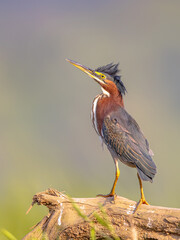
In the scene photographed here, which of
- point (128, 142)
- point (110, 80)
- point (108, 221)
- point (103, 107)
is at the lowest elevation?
point (108, 221)

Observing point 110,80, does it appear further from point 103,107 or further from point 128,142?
point 128,142

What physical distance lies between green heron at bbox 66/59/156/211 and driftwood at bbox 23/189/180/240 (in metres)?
0.15

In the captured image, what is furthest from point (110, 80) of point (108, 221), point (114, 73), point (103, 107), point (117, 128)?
point (108, 221)

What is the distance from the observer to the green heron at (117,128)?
293 cm

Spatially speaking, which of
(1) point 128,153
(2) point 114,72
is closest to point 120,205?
(1) point 128,153

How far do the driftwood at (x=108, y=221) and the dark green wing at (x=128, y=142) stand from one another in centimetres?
36

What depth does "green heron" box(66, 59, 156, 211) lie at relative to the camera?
2934 millimetres

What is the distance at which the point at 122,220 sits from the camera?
256 cm

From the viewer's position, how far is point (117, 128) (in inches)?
122

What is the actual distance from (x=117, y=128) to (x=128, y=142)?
15 centimetres

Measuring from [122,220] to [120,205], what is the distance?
0.38 feet

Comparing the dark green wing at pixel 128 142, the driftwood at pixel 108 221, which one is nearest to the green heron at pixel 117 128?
the dark green wing at pixel 128 142

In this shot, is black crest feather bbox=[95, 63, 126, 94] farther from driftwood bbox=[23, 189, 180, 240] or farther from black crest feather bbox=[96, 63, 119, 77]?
driftwood bbox=[23, 189, 180, 240]

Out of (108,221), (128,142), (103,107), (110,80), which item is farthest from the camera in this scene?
(110,80)
